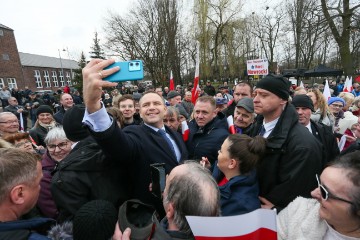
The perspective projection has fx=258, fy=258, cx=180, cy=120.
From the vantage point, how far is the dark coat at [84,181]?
1.65 m

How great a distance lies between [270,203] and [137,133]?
119cm

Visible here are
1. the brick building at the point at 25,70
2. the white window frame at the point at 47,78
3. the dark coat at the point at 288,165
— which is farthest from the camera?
the white window frame at the point at 47,78

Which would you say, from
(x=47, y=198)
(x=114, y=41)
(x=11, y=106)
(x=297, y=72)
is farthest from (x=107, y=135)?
(x=114, y=41)

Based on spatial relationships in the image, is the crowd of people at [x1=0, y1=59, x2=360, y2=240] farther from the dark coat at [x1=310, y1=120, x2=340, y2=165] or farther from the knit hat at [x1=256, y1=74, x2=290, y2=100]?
the dark coat at [x1=310, y1=120, x2=340, y2=165]

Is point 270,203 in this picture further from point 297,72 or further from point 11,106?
point 297,72

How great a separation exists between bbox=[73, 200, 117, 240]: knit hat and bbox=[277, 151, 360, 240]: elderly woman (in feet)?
3.67

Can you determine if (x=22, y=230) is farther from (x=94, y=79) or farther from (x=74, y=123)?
(x=94, y=79)

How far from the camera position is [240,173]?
82.4 inches

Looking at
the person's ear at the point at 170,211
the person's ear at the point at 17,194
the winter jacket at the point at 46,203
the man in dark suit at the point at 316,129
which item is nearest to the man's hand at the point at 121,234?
the person's ear at the point at 170,211

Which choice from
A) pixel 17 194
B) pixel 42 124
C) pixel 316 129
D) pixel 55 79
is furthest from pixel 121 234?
pixel 55 79

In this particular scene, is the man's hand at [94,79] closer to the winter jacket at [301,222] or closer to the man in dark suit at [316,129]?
the winter jacket at [301,222]

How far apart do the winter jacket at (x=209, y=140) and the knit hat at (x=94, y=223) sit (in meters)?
1.68

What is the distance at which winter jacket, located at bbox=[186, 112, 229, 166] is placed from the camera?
2838mm

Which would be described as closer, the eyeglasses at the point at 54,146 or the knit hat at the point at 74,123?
the knit hat at the point at 74,123
